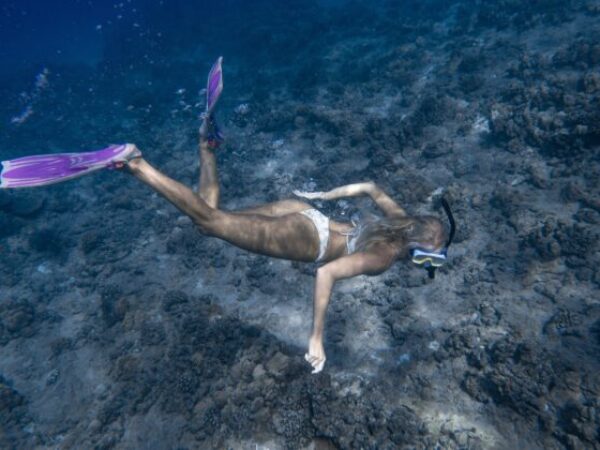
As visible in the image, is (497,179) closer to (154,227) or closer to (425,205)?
(425,205)

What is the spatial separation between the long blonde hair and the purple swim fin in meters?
3.68

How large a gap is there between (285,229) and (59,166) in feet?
11.3

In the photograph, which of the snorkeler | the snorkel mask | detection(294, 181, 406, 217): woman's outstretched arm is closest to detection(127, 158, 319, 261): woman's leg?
the snorkeler

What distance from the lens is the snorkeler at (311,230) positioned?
14.6ft

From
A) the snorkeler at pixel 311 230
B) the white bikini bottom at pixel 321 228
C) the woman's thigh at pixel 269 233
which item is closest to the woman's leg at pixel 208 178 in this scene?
the snorkeler at pixel 311 230

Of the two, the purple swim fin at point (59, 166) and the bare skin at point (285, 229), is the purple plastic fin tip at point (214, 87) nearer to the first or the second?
the bare skin at point (285, 229)

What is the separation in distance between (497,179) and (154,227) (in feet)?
36.1

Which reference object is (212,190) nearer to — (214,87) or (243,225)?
(243,225)

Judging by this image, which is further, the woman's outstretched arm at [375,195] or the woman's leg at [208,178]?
the woman's leg at [208,178]

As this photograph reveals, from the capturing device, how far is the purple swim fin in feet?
15.6

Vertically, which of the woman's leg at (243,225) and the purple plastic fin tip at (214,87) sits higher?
the purple plastic fin tip at (214,87)

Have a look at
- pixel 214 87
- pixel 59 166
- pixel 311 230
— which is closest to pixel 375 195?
pixel 311 230

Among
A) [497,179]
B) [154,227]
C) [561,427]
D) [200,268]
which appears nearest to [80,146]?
[154,227]

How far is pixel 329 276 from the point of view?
436 cm
